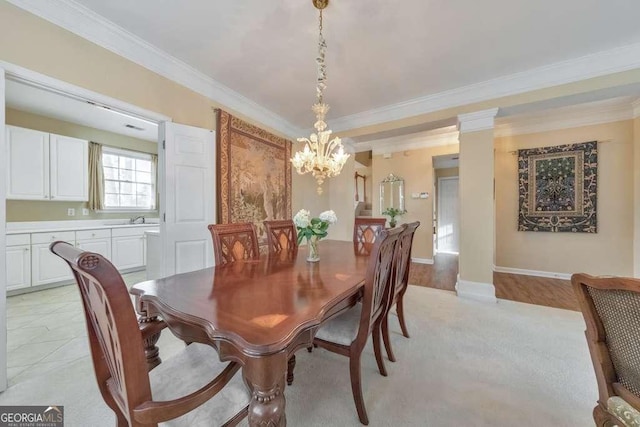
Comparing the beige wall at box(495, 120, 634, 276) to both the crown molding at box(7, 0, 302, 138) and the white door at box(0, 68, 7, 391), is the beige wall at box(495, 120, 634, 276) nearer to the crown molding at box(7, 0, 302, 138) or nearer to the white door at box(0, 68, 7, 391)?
the crown molding at box(7, 0, 302, 138)

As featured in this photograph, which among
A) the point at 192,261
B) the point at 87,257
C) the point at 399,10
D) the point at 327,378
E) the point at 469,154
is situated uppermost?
the point at 399,10

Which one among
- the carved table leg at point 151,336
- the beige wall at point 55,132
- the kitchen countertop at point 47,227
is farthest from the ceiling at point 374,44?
the kitchen countertop at point 47,227

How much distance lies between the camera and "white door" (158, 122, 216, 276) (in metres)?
2.51

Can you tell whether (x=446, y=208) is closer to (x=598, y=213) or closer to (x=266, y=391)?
(x=598, y=213)

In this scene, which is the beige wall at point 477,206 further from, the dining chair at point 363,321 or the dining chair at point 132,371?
the dining chair at point 132,371

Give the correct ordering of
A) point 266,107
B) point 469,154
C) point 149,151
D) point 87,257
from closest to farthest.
Result: point 87,257 < point 469,154 < point 266,107 < point 149,151

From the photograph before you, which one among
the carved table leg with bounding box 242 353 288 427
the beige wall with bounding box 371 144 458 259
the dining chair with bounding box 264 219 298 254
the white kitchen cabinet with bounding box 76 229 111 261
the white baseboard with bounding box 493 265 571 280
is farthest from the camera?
the beige wall with bounding box 371 144 458 259

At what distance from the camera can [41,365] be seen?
1826 mm

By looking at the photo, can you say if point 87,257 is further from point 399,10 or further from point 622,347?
point 399,10

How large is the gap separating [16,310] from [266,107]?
3.97 metres

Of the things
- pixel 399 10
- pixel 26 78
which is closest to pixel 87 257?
pixel 26 78

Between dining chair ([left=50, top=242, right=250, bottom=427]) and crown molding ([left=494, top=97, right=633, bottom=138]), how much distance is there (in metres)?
4.81

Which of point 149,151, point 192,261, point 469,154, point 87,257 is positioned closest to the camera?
point 87,257

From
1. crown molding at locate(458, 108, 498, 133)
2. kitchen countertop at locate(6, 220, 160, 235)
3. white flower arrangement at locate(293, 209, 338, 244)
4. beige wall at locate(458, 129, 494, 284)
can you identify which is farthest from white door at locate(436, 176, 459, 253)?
kitchen countertop at locate(6, 220, 160, 235)
